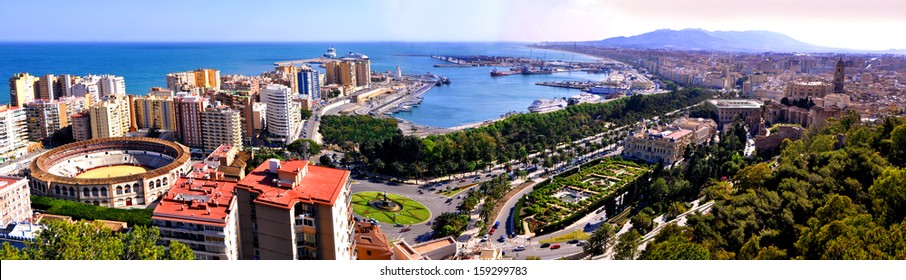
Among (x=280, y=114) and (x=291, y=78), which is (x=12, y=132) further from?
(x=291, y=78)

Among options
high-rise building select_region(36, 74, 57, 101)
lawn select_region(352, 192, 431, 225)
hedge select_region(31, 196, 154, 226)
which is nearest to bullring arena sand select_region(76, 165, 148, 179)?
hedge select_region(31, 196, 154, 226)

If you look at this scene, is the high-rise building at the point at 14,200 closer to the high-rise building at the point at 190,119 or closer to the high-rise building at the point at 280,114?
the high-rise building at the point at 190,119

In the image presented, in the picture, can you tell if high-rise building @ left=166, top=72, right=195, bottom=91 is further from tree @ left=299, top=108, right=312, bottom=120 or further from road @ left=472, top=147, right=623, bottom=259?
road @ left=472, top=147, right=623, bottom=259

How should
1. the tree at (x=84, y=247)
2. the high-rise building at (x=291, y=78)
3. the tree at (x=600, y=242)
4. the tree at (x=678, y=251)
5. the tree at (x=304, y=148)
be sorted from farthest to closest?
the high-rise building at (x=291, y=78) < the tree at (x=304, y=148) < the tree at (x=600, y=242) < the tree at (x=678, y=251) < the tree at (x=84, y=247)

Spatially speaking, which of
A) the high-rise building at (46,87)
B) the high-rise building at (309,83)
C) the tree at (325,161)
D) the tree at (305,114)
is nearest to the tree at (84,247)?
the tree at (325,161)
